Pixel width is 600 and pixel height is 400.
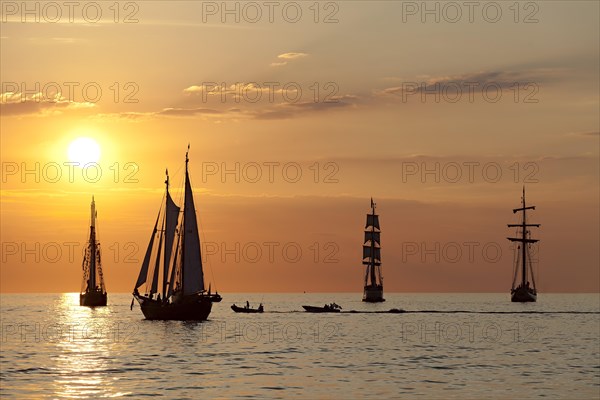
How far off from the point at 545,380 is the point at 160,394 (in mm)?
24622

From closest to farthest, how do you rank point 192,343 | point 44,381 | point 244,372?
point 44,381, point 244,372, point 192,343

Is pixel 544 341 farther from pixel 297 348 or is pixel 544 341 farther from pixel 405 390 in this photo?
pixel 405 390

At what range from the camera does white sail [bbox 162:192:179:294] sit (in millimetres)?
125812

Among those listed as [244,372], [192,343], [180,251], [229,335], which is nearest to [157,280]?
→ [180,251]

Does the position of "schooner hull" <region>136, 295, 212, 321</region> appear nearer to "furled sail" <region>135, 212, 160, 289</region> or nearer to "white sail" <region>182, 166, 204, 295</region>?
"white sail" <region>182, 166, 204, 295</region>

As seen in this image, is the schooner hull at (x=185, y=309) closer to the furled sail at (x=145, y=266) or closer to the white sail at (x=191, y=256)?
the white sail at (x=191, y=256)

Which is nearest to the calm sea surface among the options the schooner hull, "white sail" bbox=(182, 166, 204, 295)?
the schooner hull

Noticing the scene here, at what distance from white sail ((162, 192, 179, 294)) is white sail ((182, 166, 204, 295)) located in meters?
2.44

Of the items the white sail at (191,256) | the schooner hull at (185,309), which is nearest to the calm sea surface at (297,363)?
the schooner hull at (185,309)

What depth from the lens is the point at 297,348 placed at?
95688 millimetres

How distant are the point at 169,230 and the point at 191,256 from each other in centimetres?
501

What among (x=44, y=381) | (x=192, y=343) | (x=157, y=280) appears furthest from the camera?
(x=157, y=280)

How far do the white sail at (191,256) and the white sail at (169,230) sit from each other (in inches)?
96.1

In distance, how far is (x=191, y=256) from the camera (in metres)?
124
